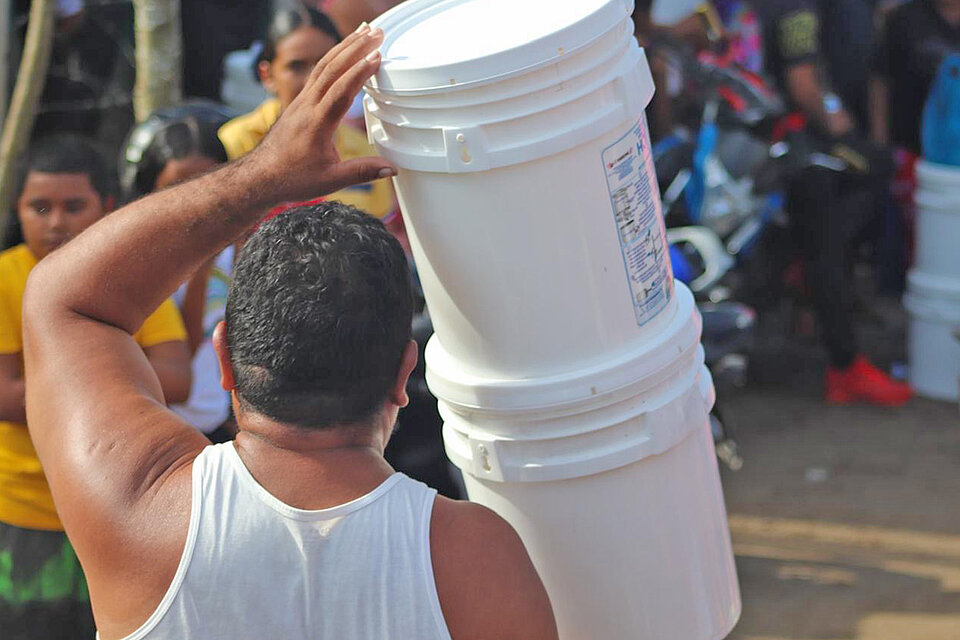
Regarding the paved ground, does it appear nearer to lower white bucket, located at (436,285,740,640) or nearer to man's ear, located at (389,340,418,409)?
lower white bucket, located at (436,285,740,640)

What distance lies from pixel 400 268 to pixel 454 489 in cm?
177

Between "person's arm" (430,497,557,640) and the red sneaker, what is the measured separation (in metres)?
4.18

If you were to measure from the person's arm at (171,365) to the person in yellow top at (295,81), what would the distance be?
87 cm

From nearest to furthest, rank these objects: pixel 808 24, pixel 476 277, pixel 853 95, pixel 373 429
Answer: pixel 373 429
pixel 476 277
pixel 808 24
pixel 853 95

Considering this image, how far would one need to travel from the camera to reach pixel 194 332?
10.3 ft

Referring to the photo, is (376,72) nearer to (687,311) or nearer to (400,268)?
(400,268)

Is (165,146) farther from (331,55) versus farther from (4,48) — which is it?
(4,48)

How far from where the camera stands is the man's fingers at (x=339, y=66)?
160 cm

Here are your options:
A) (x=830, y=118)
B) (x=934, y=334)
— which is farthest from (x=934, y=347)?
(x=830, y=118)

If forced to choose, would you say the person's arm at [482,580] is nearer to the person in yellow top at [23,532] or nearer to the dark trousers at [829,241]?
the person in yellow top at [23,532]

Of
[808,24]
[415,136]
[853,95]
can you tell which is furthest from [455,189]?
[853,95]

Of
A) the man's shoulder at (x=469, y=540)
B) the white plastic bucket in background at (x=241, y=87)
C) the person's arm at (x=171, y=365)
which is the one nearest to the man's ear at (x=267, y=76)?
the white plastic bucket in background at (x=241, y=87)

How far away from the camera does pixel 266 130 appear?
3.11 metres

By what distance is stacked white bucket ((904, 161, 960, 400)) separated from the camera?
519 cm
